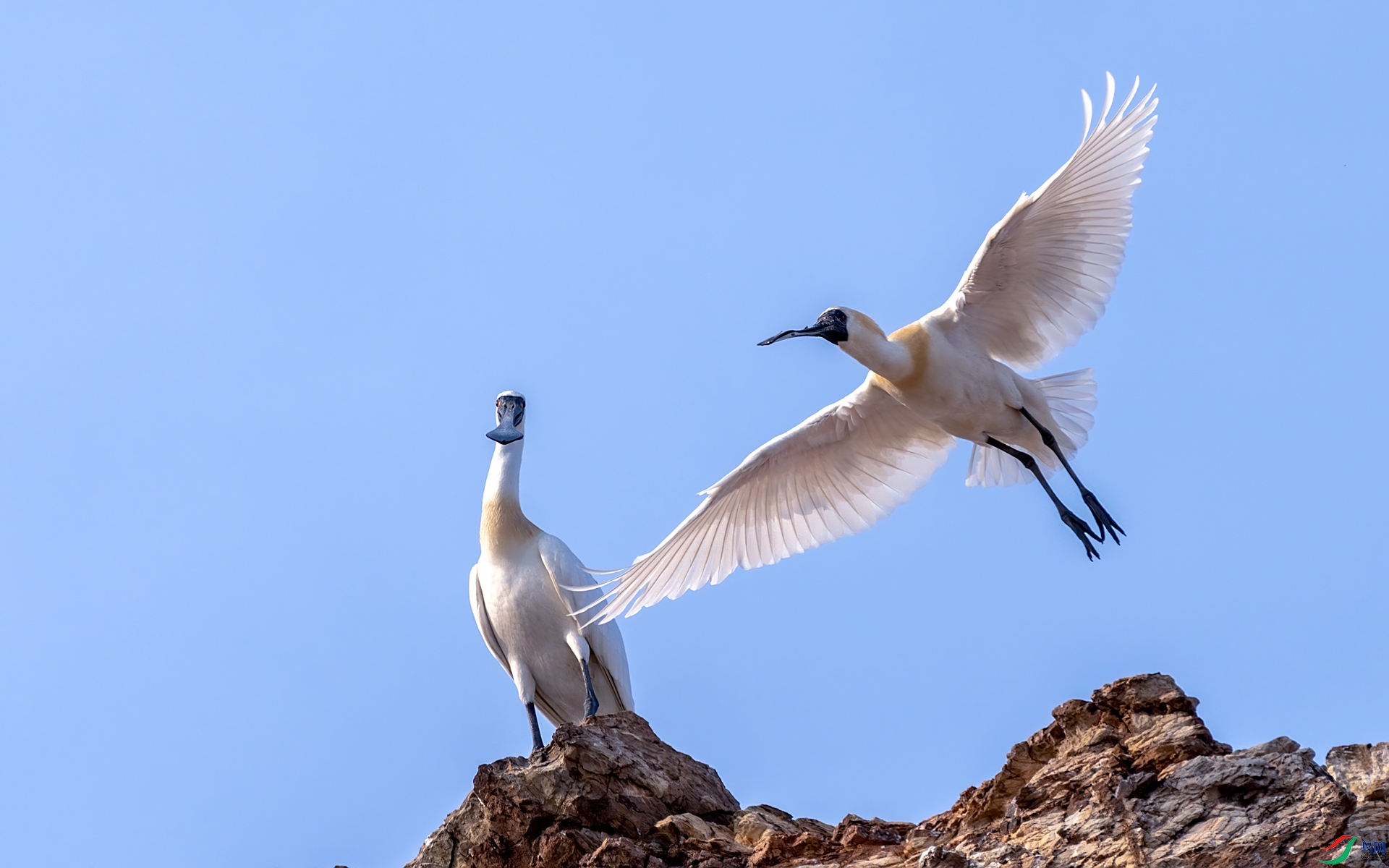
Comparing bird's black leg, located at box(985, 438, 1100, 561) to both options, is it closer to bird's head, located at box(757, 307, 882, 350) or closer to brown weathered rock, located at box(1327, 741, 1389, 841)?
bird's head, located at box(757, 307, 882, 350)

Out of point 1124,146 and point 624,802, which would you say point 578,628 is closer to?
point 624,802

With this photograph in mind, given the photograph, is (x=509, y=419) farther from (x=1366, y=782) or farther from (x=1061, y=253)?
(x=1366, y=782)

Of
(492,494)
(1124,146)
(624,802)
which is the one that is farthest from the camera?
(492,494)

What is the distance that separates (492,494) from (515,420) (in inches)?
46.0

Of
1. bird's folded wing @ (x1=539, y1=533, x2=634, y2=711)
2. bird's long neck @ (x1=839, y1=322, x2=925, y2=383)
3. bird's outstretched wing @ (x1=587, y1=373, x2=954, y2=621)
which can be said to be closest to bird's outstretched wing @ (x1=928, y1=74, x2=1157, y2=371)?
bird's long neck @ (x1=839, y1=322, x2=925, y2=383)

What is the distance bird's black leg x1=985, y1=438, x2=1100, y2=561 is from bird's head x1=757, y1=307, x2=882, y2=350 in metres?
1.83

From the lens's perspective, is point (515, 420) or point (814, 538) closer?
point (814, 538)

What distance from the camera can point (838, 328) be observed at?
1395 centimetres

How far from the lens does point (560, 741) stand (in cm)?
1165

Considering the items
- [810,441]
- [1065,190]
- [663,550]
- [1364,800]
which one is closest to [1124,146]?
[1065,190]

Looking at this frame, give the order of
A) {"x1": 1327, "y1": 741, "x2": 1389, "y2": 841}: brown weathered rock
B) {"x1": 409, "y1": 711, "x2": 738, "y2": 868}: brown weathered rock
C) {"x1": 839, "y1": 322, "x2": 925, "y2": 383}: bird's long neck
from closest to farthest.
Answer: {"x1": 1327, "y1": 741, "x2": 1389, "y2": 841}: brown weathered rock, {"x1": 409, "y1": 711, "x2": 738, "y2": 868}: brown weathered rock, {"x1": 839, "y1": 322, "x2": 925, "y2": 383}: bird's long neck

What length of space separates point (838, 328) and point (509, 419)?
4.95 m

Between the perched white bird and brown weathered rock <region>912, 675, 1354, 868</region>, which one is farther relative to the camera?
the perched white bird

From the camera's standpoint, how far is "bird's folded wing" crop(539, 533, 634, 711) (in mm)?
15742
